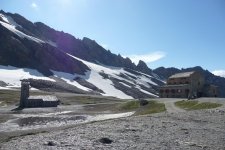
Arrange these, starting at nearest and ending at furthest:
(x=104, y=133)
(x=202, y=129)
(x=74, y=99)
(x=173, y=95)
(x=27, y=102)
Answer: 1. (x=104, y=133)
2. (x=202, y=129)
3. (x=27, y=102)
4. (x=173, y=95)
5. (x=74, y=99)

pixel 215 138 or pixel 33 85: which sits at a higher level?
pixel 33 85

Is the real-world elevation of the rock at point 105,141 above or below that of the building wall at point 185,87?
below

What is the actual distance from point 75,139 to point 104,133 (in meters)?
4.73

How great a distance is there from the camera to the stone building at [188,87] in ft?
442

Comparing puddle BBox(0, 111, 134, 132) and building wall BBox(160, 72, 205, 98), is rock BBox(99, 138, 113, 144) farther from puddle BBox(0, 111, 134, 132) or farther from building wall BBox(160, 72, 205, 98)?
building wall BBox(160, 72, 205, 98)

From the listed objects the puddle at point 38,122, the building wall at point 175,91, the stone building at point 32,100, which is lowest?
the puddle at point 38,122

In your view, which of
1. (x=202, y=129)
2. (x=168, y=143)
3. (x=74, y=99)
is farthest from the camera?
(x=74, y=99)

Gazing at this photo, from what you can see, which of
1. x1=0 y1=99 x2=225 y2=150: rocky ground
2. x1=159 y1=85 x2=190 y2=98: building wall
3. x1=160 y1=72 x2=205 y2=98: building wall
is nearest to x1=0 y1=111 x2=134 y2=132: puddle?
x1=0 y1=99 x2=225 y2=150: rocky ground

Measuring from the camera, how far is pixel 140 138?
35.8 meters

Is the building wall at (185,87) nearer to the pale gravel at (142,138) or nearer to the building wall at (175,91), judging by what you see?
the building wall at (175,91)

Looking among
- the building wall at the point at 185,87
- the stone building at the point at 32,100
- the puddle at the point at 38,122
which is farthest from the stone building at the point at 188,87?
the puddle at the point at 38,122

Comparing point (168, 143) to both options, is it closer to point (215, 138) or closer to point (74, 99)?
point (215, 138)

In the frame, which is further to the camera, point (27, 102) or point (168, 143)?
point (27, 102)

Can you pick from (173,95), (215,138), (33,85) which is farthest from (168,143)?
(33,85)
